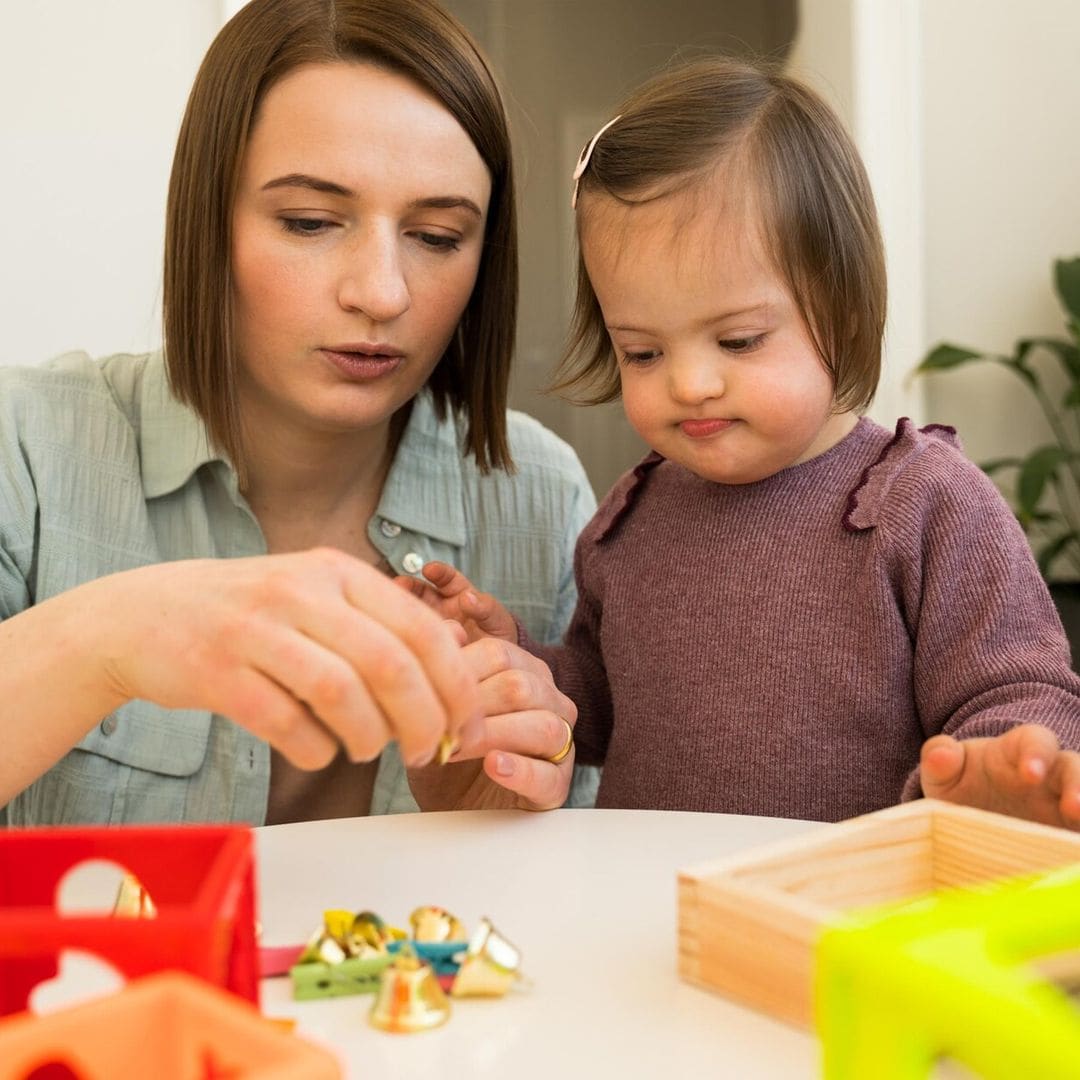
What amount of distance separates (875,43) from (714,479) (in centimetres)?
212

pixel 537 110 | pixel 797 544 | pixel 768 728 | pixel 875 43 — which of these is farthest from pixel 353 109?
pixel 537 110

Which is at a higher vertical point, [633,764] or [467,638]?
[467,638]

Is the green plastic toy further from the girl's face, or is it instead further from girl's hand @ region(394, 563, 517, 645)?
girl's hand @ region(394, 563, 517, 645)

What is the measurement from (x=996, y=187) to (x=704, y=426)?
2.24 meters

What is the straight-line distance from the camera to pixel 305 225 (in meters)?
1.33

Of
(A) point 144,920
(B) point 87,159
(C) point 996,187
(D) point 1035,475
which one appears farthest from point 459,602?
(C) point 996,187

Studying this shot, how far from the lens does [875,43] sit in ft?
10.1

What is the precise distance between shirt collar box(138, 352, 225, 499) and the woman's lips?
0.19 m

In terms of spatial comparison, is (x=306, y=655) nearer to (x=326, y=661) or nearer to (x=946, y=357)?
(x=326, y=661)

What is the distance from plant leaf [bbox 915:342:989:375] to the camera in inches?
118

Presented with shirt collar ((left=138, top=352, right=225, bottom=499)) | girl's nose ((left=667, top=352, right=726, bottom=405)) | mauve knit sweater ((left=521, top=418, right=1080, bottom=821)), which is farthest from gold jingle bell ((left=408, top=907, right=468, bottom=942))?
shirt collar ((left=138, top=352, right=225, bottom=499))

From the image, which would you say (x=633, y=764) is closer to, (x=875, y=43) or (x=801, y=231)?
(x=801, y=231)

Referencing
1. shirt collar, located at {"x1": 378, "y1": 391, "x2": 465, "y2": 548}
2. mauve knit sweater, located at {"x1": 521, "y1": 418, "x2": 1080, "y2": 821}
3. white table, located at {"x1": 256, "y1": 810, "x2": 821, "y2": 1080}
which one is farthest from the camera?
shirt collar, located at {"x1": 378, "y1": 391, "x2": 465, "y2": 548}

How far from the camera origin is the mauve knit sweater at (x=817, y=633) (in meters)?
1.14
